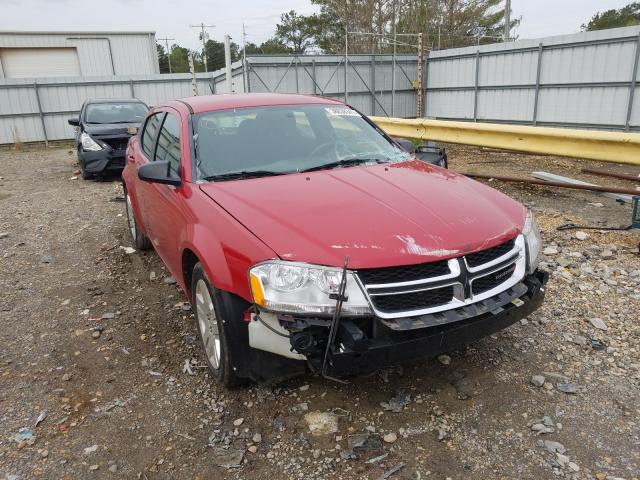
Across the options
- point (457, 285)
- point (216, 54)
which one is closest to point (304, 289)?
point (457, 285)

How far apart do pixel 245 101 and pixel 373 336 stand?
7.81 ft

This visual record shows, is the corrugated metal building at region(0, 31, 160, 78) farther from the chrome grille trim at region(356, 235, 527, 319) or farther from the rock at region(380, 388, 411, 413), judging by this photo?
the chrome grille trim at region(356, 235, 527, 319)

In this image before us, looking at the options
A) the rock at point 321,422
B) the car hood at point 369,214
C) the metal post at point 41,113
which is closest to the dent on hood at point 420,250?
the car hood at point 369,214

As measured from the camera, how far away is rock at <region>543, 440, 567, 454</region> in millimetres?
2371

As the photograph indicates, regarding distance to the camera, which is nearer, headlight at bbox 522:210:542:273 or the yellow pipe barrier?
headlight at bbox 522:210:542:273

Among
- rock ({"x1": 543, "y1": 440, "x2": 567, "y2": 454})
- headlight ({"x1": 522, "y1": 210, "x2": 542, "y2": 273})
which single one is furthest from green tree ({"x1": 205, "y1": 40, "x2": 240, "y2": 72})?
rock ({"x1": 543, "y1": 440, "x2": 567, "y2": 454})

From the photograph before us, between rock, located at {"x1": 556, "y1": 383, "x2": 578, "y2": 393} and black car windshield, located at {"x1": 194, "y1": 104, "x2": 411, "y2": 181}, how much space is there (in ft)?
6.15

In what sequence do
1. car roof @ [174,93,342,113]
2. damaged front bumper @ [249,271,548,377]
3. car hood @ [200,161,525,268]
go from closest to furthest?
1. damaged front bumper @ [249,271,548,377]
2. car hood @ [200,161,525,268]
3. car roof @ [174,93,342,113]

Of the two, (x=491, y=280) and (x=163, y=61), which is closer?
(x=491, y=280)

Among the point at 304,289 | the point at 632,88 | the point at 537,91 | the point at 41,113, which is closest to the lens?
the point at 304,289

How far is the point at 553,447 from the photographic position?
2393 mm

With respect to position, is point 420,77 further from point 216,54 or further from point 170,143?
point 216,54

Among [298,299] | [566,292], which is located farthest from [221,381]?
[566,292]

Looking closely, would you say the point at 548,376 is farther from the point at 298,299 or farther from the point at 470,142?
the point at 470,142
